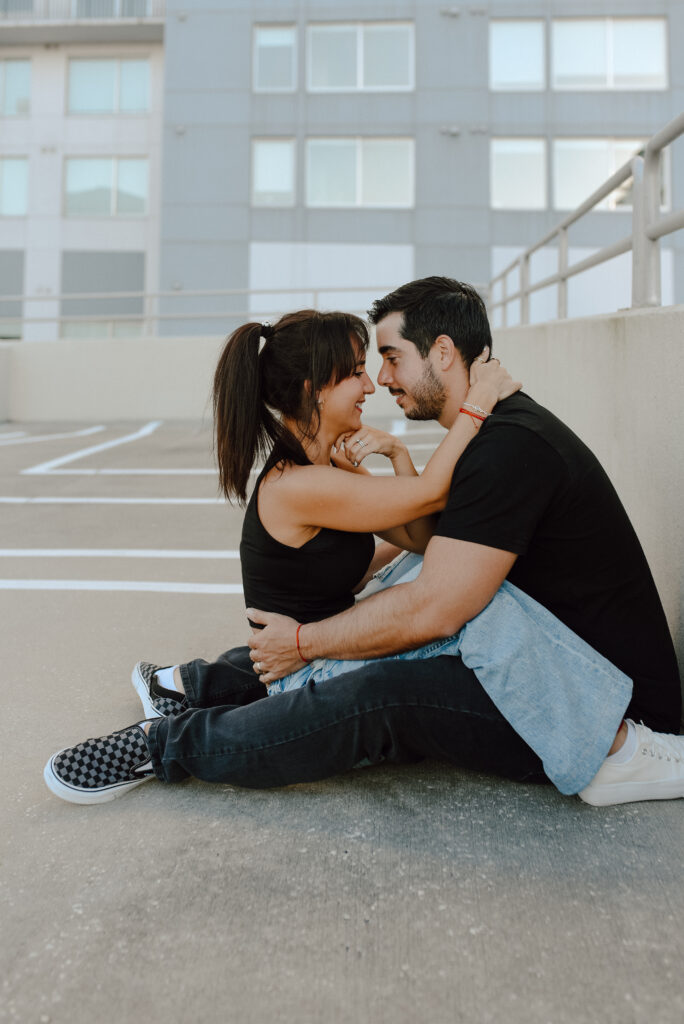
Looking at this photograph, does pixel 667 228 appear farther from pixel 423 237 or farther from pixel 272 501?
pixel 423 237

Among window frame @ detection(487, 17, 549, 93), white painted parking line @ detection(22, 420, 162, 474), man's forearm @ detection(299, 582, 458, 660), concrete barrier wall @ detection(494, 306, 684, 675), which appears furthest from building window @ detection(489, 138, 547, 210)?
man's forearm @ detection(299, 582, 458, 660)

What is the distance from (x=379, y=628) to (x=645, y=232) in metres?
2.33

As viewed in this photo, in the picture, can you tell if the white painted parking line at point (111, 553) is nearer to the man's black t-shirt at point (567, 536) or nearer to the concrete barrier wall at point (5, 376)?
the man's black t-shirt at point (567, 536)

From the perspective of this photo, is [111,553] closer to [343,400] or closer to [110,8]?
[343,400]

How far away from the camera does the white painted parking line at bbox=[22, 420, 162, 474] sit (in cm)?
935

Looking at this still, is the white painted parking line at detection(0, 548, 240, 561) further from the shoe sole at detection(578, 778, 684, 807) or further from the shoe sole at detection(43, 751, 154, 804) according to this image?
the shoe sole at detection(578, 778, 684, 807)

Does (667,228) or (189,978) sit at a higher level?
(667,228)

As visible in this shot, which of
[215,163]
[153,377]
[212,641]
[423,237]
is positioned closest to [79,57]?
[215,163]

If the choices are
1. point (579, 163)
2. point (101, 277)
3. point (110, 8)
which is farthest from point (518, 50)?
point (101, 277)

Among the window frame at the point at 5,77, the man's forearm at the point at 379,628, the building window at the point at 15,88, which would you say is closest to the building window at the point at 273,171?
the window frame at the point at 5,77

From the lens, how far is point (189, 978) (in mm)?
1716

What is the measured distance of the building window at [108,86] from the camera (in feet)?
79.6

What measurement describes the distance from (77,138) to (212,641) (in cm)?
2370

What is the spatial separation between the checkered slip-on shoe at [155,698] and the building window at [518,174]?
20563 millimetres
